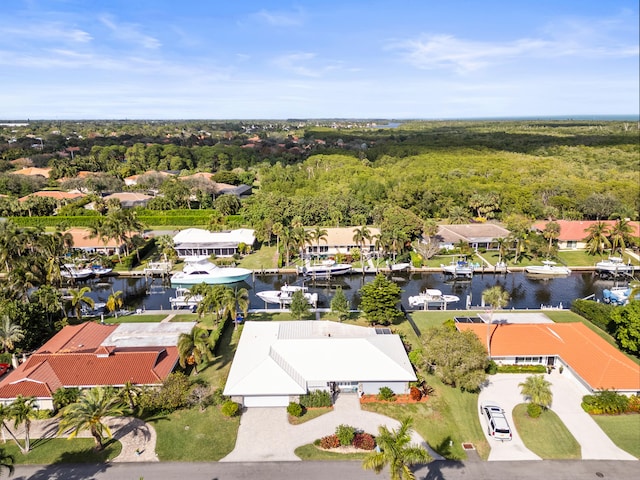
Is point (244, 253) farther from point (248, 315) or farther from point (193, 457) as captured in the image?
point (193, 457)

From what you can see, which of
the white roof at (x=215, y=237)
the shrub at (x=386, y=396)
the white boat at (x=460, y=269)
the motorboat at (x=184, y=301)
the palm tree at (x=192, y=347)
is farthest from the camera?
the white roof at (x=215, y=237)

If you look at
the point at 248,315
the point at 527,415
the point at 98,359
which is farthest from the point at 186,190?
the point at 527,415

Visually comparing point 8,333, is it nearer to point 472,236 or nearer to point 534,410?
point 534,410

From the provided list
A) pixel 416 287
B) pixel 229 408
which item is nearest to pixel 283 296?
pixel 416 287

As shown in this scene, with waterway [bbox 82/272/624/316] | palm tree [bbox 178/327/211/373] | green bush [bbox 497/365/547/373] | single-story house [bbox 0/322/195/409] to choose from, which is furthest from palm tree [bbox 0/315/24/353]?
green bush [bbox 497/365/547/373]

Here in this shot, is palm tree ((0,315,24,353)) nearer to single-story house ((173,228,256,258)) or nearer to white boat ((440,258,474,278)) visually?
single-story house ((173,228,256,258))

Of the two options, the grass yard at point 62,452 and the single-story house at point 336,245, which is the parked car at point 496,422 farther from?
the single-story house at point 336,245

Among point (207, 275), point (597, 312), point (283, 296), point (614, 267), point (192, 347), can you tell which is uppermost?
point (192, 347)

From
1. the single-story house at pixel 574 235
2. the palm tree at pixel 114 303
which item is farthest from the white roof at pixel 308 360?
the single-story house at pixel 574 235
